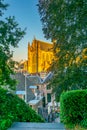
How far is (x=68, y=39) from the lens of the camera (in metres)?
20.1

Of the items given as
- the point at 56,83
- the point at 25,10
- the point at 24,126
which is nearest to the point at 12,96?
the point at 24,126

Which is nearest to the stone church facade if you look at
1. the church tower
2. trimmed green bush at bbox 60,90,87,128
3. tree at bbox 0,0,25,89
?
the church tower

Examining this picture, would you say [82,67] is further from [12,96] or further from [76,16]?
[12,96]

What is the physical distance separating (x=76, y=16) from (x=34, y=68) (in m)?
96.0

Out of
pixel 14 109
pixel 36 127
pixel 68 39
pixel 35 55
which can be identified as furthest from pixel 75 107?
pixel 35 55

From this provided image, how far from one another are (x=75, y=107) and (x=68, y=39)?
39.6 feet

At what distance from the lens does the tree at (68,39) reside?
19250 millimetres

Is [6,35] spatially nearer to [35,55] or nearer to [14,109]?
[14,109]

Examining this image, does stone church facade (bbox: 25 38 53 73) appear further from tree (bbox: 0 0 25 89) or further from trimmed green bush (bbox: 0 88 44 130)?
trimmed green bush (bbox: 0 88 44 130)

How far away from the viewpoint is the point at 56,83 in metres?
20.4

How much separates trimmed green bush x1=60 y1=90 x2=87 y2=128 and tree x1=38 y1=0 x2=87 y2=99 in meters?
10.9

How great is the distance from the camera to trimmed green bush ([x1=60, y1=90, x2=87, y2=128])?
8406 millimetres

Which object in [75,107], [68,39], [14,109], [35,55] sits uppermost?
[68,39]

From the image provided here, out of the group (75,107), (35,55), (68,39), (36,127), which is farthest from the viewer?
(35,55)
